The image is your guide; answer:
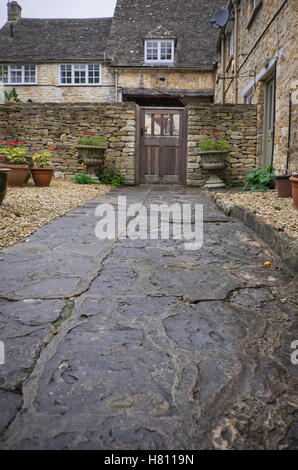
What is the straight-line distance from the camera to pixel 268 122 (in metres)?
8.30

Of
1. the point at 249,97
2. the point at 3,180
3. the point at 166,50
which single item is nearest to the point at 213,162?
the point at 249,97

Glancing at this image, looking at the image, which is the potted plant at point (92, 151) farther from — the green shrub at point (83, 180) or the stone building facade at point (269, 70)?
the stone building facade at point (269, 70)

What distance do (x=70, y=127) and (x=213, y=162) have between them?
3.86 metres

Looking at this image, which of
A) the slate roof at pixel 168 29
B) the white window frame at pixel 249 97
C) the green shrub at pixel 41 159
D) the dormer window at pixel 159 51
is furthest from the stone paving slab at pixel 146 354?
Answer: the dormer window at pixel 159 51

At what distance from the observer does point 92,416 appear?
3.45ft

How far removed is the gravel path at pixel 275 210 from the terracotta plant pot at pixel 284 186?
12 centimetres

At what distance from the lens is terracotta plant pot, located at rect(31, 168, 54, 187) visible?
7.70m

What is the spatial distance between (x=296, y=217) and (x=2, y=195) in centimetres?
328

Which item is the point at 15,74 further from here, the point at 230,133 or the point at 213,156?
the point at 213,156

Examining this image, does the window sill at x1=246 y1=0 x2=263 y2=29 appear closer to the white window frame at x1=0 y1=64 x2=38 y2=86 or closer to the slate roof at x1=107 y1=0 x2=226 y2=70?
the slate roof at x1=107 y1=0 x2=226 y2=70

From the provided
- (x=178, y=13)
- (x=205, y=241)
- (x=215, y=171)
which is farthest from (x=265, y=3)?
(x=178, y=13)

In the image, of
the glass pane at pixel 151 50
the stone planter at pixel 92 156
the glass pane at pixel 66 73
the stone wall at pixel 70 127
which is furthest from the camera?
the glass pane at pixel 66 73

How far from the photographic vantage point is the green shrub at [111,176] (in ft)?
30.5

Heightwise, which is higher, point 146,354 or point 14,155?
point 14,155
